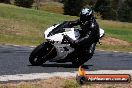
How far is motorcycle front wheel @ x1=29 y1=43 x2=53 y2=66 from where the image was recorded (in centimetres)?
1311

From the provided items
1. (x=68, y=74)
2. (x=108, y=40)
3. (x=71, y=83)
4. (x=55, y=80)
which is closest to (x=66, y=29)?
(x=68, y=74)

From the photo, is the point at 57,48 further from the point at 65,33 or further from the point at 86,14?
the point at 86,14

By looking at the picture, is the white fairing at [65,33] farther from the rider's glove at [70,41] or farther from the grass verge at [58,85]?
the grass verge at [58,85]

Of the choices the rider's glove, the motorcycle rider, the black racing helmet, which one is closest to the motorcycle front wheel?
the rider's glove

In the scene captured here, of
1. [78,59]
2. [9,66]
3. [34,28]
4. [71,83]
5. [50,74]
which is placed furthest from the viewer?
[34,28]

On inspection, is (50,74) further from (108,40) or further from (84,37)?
(108,40)

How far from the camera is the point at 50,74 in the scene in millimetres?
11539

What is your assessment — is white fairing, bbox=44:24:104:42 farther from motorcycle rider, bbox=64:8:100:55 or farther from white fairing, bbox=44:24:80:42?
motorcycle rider, bbox=64:8:100:55

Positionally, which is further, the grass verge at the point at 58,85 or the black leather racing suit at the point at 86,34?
the black leather racing suit at the point at 86,34

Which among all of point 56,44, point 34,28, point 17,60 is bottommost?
point 34,28

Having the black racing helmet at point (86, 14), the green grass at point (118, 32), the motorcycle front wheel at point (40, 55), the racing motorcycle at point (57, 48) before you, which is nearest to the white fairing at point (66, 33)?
the racing motorcycle at point (57, 48)

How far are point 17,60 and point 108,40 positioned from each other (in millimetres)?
21706

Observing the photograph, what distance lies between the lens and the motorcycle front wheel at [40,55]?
13109 millimetres

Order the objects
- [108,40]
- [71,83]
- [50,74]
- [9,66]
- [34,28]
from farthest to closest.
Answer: [34,28], [108,40], [9,66], [50,74], [71,83]
